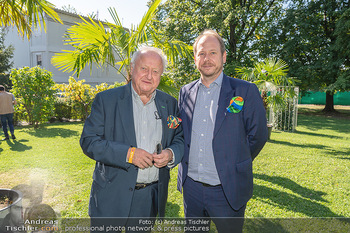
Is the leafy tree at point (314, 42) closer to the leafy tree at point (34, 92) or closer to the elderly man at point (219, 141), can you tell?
the leafy tree at point (34, 92)

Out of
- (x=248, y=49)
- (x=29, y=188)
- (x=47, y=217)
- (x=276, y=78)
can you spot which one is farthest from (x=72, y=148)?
(x=248, y=49)

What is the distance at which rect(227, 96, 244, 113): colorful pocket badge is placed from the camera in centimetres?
216

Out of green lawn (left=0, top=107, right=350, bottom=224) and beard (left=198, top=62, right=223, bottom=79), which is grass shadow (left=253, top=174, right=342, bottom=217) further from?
beard (left=198, top=62, right=223, bottom=79)

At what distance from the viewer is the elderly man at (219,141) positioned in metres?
2.17

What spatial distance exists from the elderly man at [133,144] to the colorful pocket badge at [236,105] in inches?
20.2

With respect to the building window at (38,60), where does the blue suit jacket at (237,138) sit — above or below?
below

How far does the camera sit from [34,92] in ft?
37.3

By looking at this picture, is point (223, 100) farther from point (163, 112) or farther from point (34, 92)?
point (34, 92)

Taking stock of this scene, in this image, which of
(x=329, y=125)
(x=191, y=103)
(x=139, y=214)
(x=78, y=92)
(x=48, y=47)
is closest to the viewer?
(x=139, y=214)

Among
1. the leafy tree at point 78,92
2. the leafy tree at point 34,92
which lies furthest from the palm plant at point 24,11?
the leafy tree at point 78,92

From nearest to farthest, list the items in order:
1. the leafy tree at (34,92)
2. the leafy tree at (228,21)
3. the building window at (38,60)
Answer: the leafy tree at (34,92), the leafy tree at (228,21), the building window at (38,60)

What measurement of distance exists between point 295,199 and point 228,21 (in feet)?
47.2

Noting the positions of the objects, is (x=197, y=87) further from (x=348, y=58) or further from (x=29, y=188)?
(x=348, y=58)

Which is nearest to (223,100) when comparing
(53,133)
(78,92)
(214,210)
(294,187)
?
(214,210)
